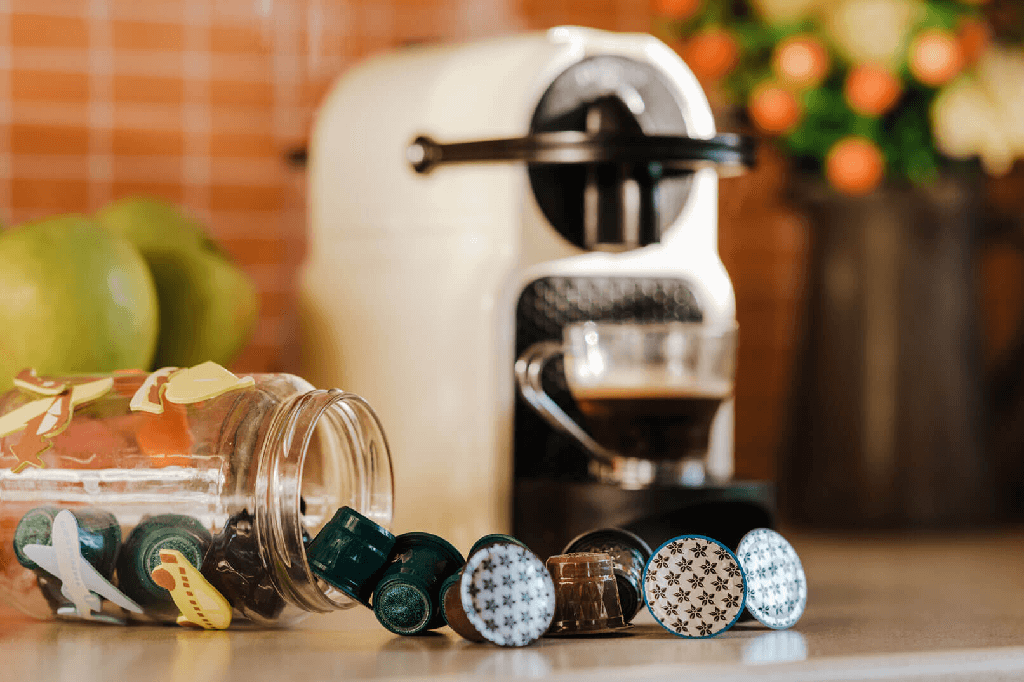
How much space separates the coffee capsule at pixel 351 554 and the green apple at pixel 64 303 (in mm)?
227

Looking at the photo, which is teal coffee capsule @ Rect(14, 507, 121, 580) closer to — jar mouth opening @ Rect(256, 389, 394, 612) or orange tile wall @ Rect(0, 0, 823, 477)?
jar mouth opening @ Rect(256, 389, 394, 612)

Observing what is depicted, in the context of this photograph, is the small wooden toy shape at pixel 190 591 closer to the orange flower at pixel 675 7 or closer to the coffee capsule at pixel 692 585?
the coffee capsule at pixel 692 585

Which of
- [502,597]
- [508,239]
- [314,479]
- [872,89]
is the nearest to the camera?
[502,597]

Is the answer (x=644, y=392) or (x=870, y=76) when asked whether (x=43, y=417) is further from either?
(x=870, y=76)

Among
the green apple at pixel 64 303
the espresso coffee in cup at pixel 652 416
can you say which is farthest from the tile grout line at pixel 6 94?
the espresso coffee in cup at pixel 652 416

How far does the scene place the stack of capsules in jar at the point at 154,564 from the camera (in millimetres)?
523

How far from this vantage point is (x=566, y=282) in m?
0.74

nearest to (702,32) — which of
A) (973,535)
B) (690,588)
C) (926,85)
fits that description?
(926,85)

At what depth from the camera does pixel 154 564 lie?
1.73 feet

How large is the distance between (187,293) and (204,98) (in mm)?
306

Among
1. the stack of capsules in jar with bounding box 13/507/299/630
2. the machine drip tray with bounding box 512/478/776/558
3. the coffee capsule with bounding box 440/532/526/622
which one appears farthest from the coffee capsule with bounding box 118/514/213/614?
the machine drip tray with bounding box 512/478/776/558

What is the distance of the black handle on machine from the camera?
681mm

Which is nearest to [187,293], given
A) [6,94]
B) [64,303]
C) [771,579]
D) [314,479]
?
[64,303]

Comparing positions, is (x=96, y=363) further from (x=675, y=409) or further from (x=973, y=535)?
(x=973, y=535)
